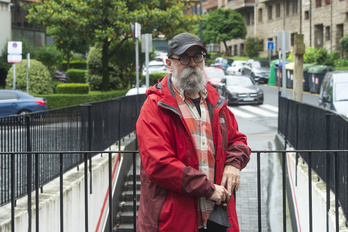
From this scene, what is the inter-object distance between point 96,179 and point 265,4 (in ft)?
207

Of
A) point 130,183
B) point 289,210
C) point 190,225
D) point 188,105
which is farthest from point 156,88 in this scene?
point 130,183

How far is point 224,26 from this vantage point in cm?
7219

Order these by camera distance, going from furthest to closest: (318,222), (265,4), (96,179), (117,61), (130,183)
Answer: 1. (265,4)
2. (117,61)
3. (130,183)
4. (96,179)
5. (318,222)

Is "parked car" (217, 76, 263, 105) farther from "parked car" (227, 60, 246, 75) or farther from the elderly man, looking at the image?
the elderly man

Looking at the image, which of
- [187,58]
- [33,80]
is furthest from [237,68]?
[187,58]

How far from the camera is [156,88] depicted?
401 centimetres

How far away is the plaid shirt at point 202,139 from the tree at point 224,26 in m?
68.1

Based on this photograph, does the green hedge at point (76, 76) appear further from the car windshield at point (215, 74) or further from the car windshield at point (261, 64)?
the car windshield at point (261, 64)

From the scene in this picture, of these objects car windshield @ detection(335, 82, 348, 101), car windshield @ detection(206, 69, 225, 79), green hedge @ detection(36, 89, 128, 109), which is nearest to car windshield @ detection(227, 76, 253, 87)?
car windshield @ detection(206, 69, 225, 79)

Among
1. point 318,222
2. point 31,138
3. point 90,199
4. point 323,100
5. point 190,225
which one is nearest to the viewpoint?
point 190,225

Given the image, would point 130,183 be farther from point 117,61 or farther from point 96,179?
point 117,61

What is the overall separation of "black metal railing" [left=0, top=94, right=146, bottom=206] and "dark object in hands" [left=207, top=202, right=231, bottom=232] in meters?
1.73

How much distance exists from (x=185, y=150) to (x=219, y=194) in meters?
0.33

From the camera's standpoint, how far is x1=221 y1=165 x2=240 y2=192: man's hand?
398 cm
